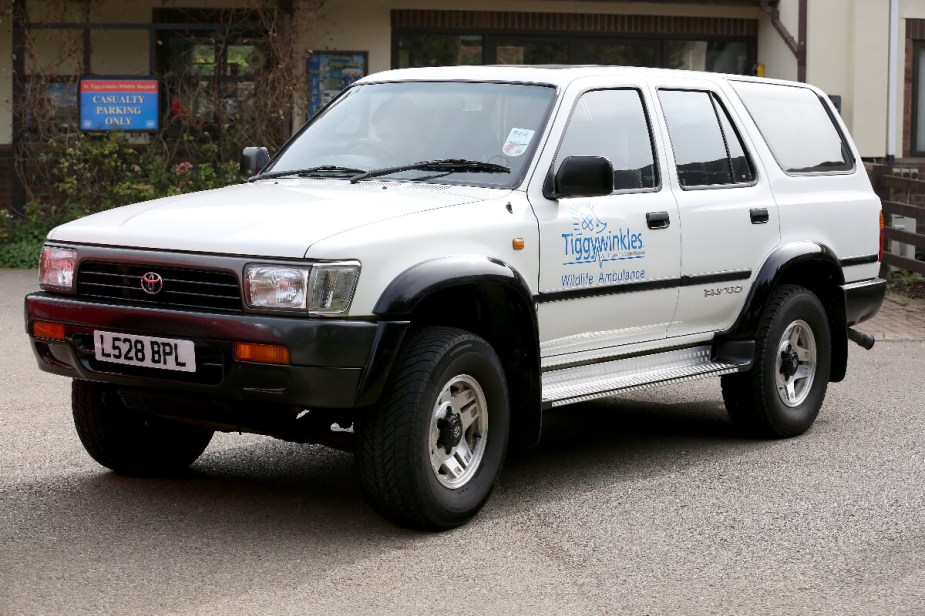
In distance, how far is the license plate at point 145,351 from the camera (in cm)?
536

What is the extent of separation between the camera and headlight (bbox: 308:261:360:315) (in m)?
5.18

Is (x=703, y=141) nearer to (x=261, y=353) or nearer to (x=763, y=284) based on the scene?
(x=763, y=284)

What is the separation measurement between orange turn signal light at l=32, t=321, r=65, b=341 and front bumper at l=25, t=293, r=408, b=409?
8.3 inches

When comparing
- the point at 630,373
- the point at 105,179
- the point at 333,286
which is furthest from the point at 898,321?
the point at 105,179

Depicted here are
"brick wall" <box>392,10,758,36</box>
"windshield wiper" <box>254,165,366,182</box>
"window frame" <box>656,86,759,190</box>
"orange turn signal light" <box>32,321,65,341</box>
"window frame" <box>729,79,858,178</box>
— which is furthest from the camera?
"brick wall" <box>392,10,758,36</box>

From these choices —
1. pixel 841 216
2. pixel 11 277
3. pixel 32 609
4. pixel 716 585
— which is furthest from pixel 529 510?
pixel 11 277

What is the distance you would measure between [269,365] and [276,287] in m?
0.28

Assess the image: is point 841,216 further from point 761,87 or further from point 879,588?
point 879,588

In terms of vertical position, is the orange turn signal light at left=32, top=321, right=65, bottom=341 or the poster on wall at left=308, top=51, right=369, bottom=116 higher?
the poster on wall at left=308, top=51, right=369, bottom=116

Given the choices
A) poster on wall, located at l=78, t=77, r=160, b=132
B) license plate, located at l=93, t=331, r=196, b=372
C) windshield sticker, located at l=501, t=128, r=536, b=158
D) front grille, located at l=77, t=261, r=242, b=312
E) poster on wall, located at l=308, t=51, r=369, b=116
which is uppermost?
poster on wall, located at l=308, t=51, r=369, b=116

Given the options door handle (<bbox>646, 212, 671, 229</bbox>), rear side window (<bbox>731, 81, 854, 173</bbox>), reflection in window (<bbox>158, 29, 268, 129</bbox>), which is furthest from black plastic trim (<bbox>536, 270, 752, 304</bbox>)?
reflection in window (<bbox>158, 29, 268, 129</bbox>)

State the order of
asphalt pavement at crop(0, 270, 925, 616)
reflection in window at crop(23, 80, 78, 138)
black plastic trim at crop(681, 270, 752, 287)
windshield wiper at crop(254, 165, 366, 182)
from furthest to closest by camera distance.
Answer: reflection in window at crop(23, 80, 78, 138), black plastic trim at crop(681, 270, 752, 287), windshield wiper at crop(254, 165, 366, 182), asphalt pavement at crop(0, 270, 925, 616)

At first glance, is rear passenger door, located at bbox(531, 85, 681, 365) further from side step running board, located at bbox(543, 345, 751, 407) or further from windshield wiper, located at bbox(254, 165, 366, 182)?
windshield wiper, located at bbox(254, 165, 366, 182)

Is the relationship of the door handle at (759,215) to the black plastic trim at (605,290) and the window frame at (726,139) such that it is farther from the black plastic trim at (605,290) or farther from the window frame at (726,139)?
the black plastic trim at (605,290)
